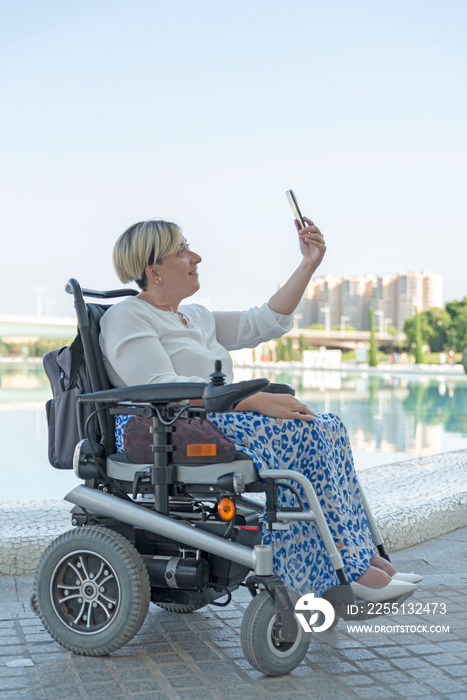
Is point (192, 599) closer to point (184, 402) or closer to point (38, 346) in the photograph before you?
point (184, 402)

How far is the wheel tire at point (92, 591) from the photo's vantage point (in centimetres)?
199

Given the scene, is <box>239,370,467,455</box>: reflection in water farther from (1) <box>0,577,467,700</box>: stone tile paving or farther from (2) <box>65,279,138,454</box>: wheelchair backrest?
(2) <box>65,279,138,454</box>: wheelchair backrest

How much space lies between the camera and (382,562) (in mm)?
2121

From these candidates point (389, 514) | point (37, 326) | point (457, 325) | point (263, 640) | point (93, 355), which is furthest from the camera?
point (457, 325)

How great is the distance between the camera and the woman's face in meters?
2.41

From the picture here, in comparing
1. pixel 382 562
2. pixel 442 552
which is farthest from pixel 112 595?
pixel 442 552

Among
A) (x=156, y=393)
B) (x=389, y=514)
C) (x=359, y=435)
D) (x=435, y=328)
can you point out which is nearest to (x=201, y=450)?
(x=156, y=393)

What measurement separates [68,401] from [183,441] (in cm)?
38

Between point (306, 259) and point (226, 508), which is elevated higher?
point (306, 259)

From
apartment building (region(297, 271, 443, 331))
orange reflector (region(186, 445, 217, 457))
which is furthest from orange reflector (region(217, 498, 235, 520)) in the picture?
apartment building (region(297, 271, 443, 331))

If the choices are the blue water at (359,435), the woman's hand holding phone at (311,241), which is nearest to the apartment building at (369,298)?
the blue water at (359,435)

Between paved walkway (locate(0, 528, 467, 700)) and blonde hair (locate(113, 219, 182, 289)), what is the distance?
985 mm

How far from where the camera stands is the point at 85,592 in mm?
2055
